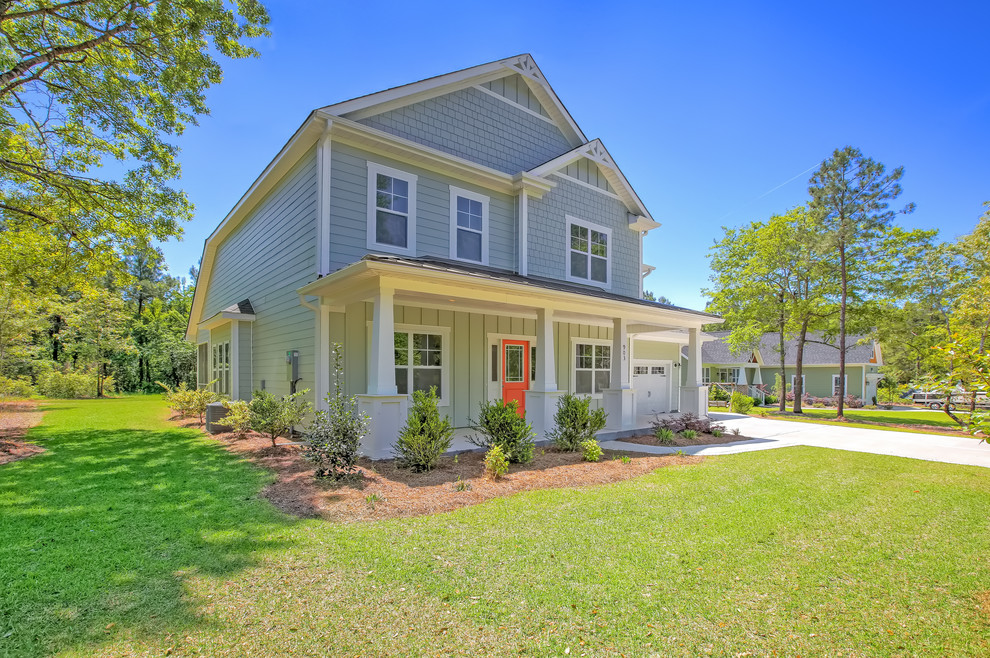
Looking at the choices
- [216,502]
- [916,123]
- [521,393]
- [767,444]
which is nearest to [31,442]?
[216,502]

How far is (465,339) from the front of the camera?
10.6 m

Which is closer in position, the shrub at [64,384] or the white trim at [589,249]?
the white trim at [589,249]

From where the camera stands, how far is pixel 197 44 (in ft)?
Answer: 29.1

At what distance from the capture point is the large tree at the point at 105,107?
8.29m

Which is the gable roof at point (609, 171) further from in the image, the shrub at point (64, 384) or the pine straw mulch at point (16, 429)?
the shrub at point (64, 384)

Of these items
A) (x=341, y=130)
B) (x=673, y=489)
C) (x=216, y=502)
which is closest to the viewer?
(x=216, y=502)

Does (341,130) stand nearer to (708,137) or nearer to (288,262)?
(288,262)

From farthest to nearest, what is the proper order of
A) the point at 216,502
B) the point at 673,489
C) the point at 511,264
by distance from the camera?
the point at 511,264 < the point at 673,489 < the point at 216,502

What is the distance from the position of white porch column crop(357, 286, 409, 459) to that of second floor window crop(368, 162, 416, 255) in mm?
2507

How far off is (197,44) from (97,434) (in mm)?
8396

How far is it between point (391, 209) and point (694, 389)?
8963 millimetres

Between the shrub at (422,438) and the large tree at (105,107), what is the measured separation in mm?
7835

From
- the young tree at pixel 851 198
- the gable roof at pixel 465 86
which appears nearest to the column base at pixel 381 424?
the gable roof at pixel 465 86

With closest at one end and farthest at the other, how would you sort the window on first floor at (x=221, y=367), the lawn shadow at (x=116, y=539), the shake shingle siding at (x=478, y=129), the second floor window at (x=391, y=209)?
the lawn shadow at (x=116, y=539) → the second floor window at (x=391, y=209) → the shake shingle siding at (x=478, y=129) → the window on first floor at (x=221, y=367)
